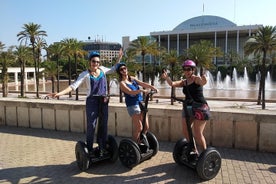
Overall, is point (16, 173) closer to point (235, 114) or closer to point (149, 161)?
point (149, 161)

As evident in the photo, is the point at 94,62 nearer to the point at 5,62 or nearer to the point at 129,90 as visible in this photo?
the point at 129,90

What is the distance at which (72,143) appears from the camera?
6.65 meters

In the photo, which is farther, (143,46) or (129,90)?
(143,46)

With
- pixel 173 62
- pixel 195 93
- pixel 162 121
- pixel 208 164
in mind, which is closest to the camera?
pixel 208 164

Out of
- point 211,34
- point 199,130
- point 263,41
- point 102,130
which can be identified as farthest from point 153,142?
point 211,34

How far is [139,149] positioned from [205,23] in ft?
364

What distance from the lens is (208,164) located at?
4.59 meters

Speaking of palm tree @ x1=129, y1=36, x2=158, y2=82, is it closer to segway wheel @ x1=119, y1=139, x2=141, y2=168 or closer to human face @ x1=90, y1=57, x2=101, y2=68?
human face @ x1=90, y1=57, x2=101, y2=68

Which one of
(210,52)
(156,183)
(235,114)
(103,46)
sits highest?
(103,46)

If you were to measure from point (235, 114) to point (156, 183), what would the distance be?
2.40 meters

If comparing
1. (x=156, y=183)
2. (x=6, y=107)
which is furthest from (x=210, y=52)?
(x=156, y=183)

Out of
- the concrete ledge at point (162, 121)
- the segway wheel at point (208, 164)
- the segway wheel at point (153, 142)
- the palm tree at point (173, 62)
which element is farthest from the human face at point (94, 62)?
the palm tree at point (173, 62)

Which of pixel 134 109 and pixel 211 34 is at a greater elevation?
pixel 211 34

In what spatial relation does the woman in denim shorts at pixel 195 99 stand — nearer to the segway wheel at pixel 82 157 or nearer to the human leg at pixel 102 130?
the human leg at pixel 102 130
